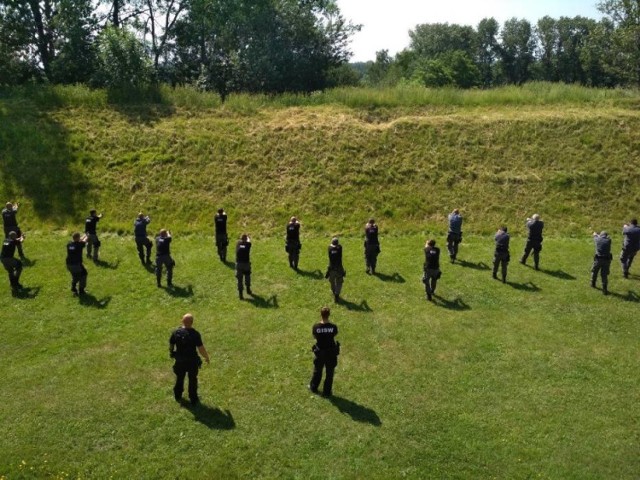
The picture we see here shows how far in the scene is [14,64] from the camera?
4406 centimetres

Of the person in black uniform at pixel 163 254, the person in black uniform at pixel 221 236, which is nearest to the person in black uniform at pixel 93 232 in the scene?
the person in black uniform at pixel 163 254

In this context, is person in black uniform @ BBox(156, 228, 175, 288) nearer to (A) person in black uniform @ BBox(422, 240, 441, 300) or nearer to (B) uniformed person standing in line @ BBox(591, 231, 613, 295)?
(A) person in black uniform @ BBox(422, 240, 441, 300)

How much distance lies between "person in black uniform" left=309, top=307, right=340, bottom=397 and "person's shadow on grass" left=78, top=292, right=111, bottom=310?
343 inches

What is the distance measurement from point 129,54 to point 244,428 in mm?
32688

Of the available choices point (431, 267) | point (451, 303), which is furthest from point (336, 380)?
point (451, 303)

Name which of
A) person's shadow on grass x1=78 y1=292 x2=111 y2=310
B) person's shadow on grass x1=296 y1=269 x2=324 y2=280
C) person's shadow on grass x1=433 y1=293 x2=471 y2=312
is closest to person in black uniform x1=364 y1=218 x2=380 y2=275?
person's shadow on grass x1=296 y1=269 x2=324 y2=280

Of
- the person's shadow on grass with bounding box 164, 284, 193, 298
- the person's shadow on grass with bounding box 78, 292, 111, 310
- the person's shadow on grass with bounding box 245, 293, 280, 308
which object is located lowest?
the person's shadow on grass with bounding box 78, 292, 111, 310

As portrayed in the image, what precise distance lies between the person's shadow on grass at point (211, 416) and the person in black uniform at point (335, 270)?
722cm

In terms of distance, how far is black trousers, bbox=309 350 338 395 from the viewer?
13.0 m

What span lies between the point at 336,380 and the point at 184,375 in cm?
384

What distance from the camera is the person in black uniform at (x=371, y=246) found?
69.5ft

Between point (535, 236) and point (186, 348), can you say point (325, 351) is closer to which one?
point (186, 348)

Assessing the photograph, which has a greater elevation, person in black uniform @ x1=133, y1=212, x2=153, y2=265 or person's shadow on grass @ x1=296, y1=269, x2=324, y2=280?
person in black uniform @ x1=133, y1=212, x2=153, y2=265

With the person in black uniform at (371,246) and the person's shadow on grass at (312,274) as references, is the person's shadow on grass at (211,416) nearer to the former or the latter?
the person's shadow on grass at (312,274)
